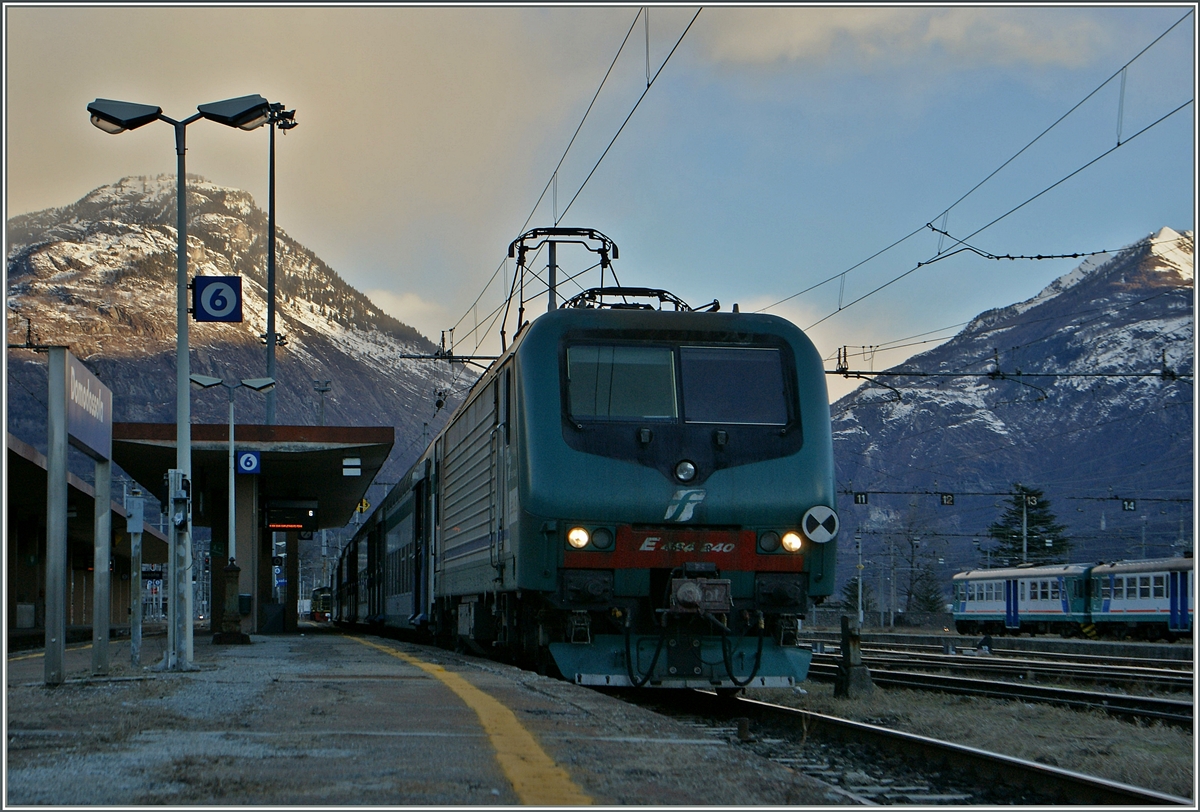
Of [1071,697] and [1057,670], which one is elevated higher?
[1071,697]

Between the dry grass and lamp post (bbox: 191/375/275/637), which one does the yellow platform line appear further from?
lamp post (bbox: 191/375/275/637)

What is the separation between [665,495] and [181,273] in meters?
7.88

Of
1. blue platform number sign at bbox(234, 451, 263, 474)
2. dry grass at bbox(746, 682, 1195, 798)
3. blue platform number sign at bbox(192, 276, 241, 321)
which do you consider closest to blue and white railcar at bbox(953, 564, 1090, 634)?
blue platform number sign at bbox(234, 451, 263, 474)

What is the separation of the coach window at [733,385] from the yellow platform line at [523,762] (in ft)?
11.0

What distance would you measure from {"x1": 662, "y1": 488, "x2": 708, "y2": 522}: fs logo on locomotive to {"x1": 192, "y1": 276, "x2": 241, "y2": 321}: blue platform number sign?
772 centimetres

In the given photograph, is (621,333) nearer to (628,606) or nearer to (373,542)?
(628,606)

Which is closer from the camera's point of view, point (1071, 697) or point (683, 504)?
point (683, 504)

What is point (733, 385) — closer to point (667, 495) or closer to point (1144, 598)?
point (667, 495)

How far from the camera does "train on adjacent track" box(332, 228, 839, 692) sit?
11.1 metres

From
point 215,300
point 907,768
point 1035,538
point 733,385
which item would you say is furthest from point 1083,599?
point 1035,538

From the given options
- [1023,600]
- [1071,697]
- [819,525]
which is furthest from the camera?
[1023,600]

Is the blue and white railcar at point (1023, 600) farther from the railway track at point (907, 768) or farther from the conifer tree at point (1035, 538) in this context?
the railway track at point (907, 768)

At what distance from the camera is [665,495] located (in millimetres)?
11195

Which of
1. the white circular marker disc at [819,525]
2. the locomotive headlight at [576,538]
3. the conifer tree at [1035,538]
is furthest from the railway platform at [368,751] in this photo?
the conifer tree at [1035,538]
